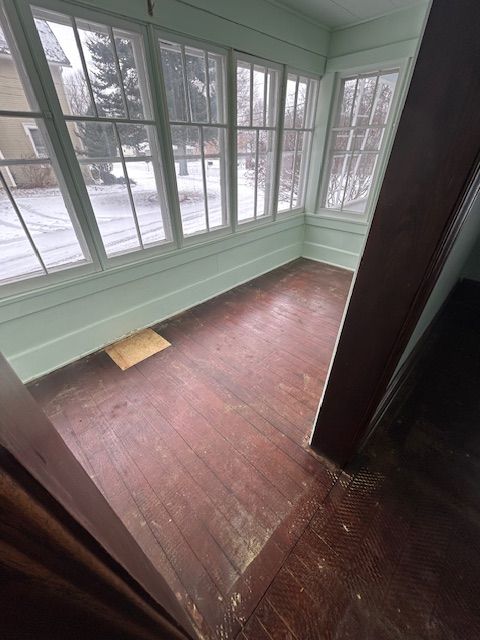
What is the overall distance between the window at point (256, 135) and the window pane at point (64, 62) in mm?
1370

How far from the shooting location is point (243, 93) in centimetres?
254

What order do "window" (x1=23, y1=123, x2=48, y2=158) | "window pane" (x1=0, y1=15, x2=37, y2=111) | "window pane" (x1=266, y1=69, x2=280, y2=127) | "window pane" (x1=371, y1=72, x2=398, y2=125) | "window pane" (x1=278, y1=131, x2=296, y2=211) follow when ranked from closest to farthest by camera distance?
"window pane" (x1=0, y1=15, x2=37, y2=111)
"window" (x1=23, y1=123, x2=48, y2=158)
"window pane" (x1=266, y1=69, x2=280, y2=127)
"window pane" (x1=371, y1=72, x2=398, y2=125)
"window pane" (x1=278, y1=131, x2=296, y2=211)

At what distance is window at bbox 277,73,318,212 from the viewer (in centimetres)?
304

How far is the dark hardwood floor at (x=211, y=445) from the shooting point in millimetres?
1146

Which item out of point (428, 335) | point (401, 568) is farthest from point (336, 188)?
point (401, 568)

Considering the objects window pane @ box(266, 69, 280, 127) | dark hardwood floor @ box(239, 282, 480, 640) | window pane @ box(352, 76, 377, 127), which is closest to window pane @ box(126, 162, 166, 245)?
window pane @ box(266, 69, 280, 127)

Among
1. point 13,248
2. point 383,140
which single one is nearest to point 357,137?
point 383,140

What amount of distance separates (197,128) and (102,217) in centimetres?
115

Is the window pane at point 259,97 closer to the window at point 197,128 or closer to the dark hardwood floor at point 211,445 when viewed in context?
the window at point 197,128

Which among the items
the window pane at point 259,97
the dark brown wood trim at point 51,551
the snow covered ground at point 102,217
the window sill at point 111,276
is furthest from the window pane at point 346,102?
the dark brown wood trim at point 51,551

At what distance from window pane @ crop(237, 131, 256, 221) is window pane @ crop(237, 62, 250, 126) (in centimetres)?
12

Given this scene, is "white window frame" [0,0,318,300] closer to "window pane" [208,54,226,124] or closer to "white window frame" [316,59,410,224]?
"window pane" [208,54,226,124]

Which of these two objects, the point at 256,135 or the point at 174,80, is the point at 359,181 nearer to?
the point at 256,135

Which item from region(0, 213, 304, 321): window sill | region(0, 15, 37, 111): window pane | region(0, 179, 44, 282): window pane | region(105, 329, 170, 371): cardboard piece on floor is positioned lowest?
region(105, 329, 170, 371): cardboard piece on floor
